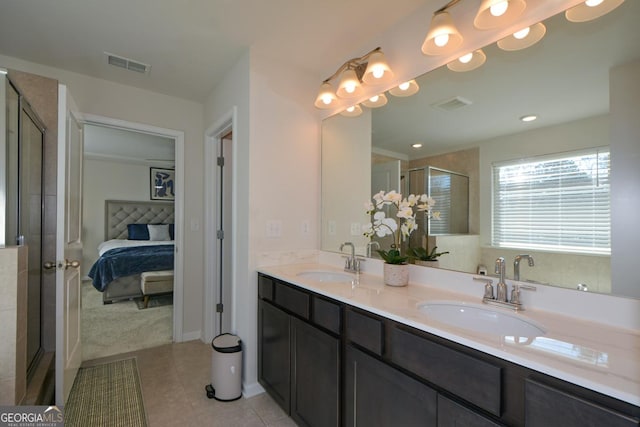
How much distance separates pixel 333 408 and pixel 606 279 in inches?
49.3

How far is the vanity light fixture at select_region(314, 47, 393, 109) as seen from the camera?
71.3 inches

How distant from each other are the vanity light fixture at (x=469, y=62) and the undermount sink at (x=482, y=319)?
1.17m

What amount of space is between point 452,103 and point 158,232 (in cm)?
596

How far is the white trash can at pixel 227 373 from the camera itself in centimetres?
203

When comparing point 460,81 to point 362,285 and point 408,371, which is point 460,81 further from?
point 408,371

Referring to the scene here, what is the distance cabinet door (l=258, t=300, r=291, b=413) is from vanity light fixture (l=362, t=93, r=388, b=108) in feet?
4.88

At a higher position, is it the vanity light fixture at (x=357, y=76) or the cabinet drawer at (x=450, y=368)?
the vanity light fixture at (x=357, y=76)

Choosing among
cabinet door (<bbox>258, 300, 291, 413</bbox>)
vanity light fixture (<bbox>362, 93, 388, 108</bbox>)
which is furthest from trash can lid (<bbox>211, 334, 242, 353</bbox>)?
vanity light fixture (<bbox>362, 93, 388, 108</bbox>)

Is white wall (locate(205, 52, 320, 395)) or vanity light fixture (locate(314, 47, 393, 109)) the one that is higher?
vanity light fixture (locate(314, 47, 393, 109))

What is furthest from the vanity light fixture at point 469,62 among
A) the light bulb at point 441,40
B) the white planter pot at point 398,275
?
the white planter pot at point 398,275

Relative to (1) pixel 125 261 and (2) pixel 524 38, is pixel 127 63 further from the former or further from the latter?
(1) pixel 125 261

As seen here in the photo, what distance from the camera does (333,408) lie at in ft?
4.76

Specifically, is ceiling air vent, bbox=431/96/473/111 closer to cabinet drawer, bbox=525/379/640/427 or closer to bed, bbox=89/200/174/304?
cabinet drawer, bbox=525/379/640/427

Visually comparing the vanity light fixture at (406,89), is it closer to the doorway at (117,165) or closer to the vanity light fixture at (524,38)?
the vanity light fixture at (524,38)
